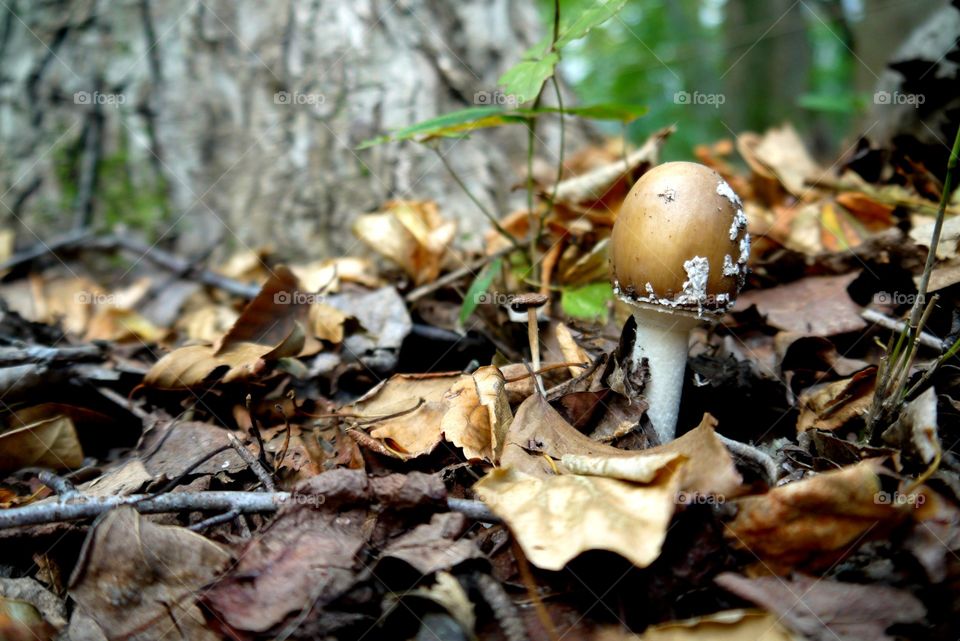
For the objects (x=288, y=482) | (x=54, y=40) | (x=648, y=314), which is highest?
(x=54, y=40)

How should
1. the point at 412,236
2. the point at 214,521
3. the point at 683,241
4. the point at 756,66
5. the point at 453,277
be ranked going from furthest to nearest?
the point at 756,66, the point at 412,236, the point at 453,277, the point at 683,241, the point at 214,521

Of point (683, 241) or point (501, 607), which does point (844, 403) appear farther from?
point (501, 607)

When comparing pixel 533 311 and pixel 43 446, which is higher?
pixel 533 311

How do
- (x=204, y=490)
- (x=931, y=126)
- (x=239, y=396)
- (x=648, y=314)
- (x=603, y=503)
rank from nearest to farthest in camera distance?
(x=603, y=503)
(x=204, y=490)
(x=648, y=314)
(x=239, y=396)
(x=931, y=126)

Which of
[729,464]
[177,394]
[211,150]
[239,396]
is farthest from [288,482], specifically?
[211,150]

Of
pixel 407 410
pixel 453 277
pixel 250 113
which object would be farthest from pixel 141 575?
pixel 250 113

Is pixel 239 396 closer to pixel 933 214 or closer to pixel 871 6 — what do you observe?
pixel 933 214

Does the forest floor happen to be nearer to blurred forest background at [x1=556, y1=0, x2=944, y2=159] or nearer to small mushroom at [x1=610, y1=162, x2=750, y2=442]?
small mushroom at [x1=610, y1=162, x2=750, y2=442]
